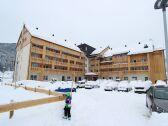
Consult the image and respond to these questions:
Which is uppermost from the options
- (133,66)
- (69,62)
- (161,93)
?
(69,62)

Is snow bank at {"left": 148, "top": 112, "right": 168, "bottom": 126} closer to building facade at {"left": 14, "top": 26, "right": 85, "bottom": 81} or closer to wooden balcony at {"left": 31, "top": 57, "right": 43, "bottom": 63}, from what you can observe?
building facade at {"left": 14, "top": 26, "right": 85, "bottom": 81}


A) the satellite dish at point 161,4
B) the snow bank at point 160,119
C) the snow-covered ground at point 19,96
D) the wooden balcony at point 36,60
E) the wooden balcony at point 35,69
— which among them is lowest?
the snow-covered ground at point 19,96


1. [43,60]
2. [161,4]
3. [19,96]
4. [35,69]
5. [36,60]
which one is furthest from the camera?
[43,60]

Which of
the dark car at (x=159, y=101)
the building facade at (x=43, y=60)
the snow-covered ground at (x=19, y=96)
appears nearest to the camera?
the dark car at (x=159, y=101)

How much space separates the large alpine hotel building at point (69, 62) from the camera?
3656 centimetres

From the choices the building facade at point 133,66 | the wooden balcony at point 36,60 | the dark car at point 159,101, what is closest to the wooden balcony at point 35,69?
the wooden balcony at point 36,60

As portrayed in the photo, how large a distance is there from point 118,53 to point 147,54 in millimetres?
9375

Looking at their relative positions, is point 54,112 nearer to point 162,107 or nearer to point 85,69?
point 162,107

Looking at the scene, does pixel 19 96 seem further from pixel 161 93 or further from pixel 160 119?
pixel 160 119

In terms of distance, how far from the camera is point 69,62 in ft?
152

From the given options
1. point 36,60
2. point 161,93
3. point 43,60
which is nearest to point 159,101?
point 161,93

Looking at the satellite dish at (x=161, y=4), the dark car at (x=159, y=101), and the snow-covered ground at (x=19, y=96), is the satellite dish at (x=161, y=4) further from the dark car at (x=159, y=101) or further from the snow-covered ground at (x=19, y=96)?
the snow-covered ground at (x=19, y=96)

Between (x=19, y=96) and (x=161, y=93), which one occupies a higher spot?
(x=161, y=93)

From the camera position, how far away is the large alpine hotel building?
36562 mm
